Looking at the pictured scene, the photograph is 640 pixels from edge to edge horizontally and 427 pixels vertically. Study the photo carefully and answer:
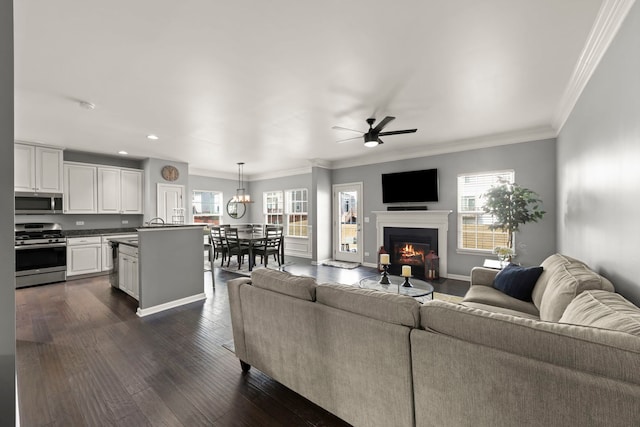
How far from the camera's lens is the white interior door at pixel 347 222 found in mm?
6918

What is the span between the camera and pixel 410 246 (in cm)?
592

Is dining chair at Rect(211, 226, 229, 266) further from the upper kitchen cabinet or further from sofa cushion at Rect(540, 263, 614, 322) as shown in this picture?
sofa cushion at Rect(540, 263, 614, 322)

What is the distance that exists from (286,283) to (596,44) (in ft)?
10.1

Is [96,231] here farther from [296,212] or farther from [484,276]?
[484,276]

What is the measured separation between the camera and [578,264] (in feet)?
7.41

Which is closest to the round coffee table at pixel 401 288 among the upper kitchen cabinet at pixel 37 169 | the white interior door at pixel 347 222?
the white interior door at pixel 347 222

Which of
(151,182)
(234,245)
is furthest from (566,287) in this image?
(151,182)

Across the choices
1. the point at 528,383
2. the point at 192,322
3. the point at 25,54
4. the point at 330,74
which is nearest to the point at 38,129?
the point at 25,54

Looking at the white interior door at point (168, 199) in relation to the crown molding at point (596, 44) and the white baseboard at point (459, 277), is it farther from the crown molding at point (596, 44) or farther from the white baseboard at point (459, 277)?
the crown molding at point (596, 44)

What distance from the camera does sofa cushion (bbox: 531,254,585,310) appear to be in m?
2.35

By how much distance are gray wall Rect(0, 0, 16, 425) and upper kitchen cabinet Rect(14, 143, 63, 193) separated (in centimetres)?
525

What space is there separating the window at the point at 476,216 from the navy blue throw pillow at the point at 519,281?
95.8 inches

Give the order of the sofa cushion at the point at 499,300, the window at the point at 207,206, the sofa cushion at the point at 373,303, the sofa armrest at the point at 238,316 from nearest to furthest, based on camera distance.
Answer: the sofa cushion at the point at 373,303, the sofa armrest at the point at 238,316, the sofa cushion at the point at 499,300, the window at the point at 207,206

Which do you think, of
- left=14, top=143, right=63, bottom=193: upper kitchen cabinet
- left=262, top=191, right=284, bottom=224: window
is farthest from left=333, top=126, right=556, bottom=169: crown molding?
left=14, top=143, right=63, bottom=193: upper kitchen cabinet
